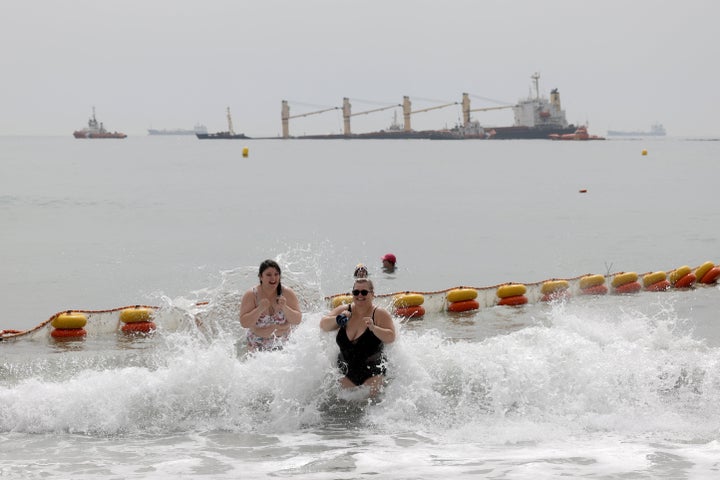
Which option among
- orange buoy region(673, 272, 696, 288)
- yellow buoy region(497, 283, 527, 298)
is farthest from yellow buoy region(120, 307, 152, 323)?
orange buoy region(673, 272, 696, 288)

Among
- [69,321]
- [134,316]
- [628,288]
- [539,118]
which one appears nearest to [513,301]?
[628,288]

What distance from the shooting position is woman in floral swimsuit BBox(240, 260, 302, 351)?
32.0 feet

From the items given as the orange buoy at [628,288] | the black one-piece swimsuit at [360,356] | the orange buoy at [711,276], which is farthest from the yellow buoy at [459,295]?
the orange buoy at [711,276]

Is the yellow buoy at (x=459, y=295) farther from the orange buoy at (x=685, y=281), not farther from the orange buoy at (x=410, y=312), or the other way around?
the orange buoy at (x=685, y=281)

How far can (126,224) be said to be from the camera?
34.7m

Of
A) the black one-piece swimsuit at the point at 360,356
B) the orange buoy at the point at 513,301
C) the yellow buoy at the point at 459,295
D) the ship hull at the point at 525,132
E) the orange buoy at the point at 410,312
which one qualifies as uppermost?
the ship hull at the point at 525,132

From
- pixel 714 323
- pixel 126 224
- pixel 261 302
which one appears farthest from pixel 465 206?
pixel 261 302

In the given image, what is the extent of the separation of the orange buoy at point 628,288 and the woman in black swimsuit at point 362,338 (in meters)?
8.13

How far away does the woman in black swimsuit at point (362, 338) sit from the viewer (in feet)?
28.8

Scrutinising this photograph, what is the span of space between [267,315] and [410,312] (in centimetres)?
414

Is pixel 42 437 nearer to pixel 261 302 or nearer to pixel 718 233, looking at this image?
pixel 261 302

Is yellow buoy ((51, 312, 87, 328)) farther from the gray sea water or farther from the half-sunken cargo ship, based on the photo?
the half-sunken cargo ship

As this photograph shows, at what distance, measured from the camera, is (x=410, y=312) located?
1350cm

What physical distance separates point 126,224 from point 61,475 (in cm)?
2850
